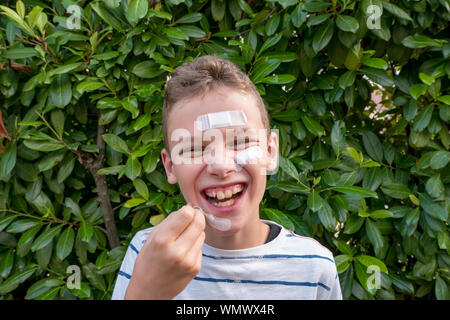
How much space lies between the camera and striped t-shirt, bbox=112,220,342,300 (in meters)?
1.06

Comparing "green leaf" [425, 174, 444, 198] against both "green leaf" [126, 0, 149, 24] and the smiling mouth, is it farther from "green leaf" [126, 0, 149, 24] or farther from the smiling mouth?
"green leaf" [126, 0, 149, 24]

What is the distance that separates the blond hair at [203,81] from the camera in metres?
1.00

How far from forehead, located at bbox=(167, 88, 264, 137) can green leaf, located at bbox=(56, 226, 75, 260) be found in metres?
0.79

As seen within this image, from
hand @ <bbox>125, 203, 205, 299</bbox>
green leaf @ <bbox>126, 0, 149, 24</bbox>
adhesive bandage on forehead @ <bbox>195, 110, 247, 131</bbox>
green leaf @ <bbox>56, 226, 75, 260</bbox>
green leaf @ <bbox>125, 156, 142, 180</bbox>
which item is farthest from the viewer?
green leaf @ <bbox>56, 226, 75, 260</bbox>

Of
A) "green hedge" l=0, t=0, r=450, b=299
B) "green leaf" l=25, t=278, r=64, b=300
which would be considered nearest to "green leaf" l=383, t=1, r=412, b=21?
"green hedge" l=0, t=0, r=450, b=299

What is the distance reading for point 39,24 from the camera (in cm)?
139

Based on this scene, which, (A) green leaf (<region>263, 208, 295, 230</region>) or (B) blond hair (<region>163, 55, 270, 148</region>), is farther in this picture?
(A) green leaf (<region>263, 208, 295, 230</region>)

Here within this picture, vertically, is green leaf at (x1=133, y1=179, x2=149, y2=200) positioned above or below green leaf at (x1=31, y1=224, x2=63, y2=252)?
above

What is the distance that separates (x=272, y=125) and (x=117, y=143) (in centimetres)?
59

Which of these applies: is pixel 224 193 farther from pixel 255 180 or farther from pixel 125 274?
pixel 125 274

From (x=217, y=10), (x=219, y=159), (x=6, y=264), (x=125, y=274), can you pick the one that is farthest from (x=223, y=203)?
(x=6, y=264)

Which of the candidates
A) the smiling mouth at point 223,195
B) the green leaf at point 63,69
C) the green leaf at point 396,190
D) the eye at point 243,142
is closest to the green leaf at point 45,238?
the green leaf at point 63,69

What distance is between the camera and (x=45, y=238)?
152cm

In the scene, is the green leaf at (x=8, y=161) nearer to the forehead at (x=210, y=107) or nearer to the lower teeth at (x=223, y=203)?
the forehead at (x=210, y=107)
